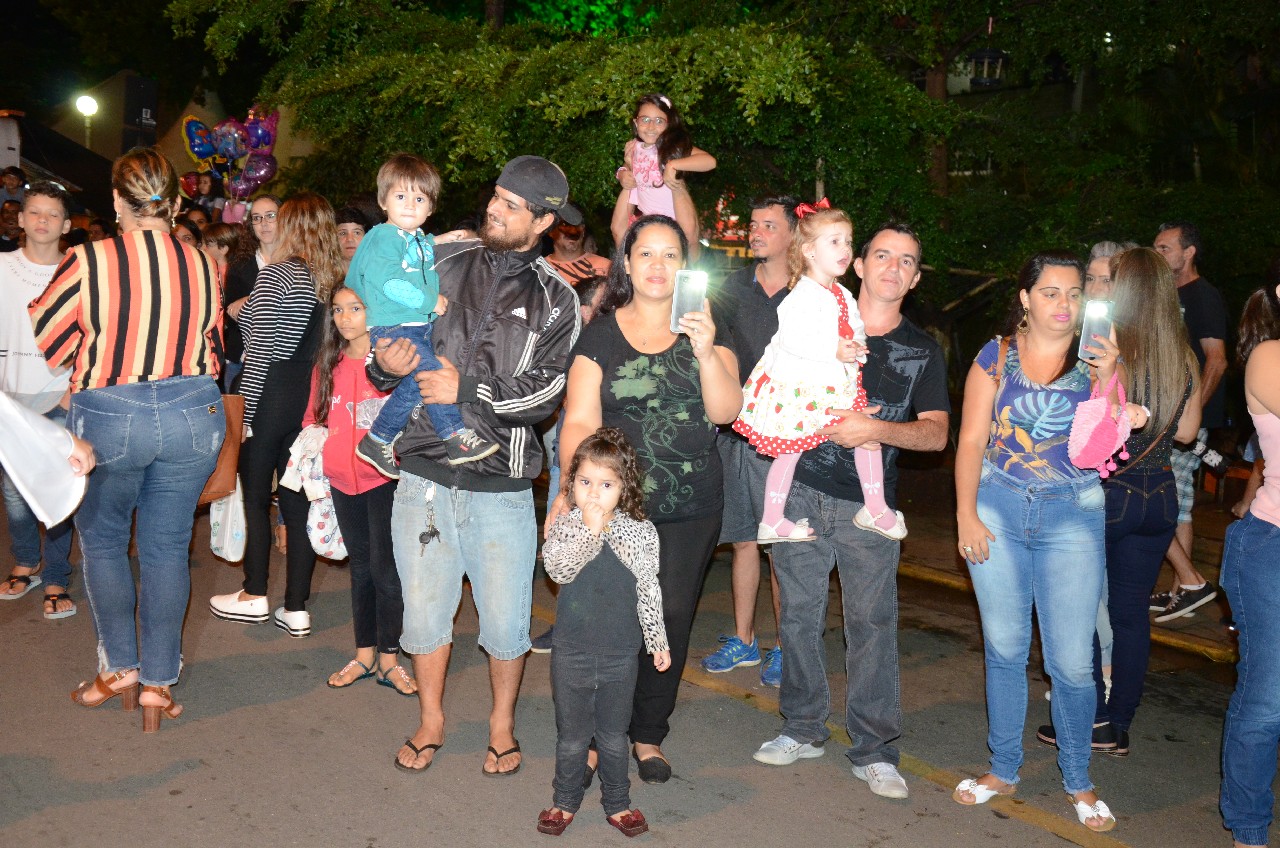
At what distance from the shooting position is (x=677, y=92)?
6.83m

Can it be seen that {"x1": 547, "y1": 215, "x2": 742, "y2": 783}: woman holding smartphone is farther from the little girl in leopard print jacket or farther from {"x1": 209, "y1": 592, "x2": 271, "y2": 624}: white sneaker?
{"x1": 209, "y1": 592, "x2": 271, "y2": 624}: white sneaker

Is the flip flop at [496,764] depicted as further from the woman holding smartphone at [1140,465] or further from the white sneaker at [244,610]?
the woman holding smartphone at [1140,465]

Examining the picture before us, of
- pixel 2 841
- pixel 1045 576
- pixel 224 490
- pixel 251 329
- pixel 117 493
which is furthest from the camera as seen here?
pixel 251 329

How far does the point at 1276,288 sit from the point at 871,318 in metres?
1.51

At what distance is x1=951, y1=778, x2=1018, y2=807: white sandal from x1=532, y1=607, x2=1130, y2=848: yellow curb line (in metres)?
0.03

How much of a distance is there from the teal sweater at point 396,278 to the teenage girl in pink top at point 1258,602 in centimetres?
313

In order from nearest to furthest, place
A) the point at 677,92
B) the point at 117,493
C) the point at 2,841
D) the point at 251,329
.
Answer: the point at 2,841 < the point at 117,493 < the point at 251,329 < the point at 677,92

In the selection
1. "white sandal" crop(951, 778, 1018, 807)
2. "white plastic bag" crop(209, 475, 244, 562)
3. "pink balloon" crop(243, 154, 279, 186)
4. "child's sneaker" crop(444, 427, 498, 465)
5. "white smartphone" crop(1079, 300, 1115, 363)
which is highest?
"pink balloon" crop(243, 154, 279, 186)

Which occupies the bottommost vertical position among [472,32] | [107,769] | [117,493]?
[107,769]

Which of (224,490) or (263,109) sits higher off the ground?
(263,109)

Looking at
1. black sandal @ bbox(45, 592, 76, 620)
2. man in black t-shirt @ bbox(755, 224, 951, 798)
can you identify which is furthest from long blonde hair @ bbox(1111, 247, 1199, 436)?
black sandal @ bbox(45, 592, 76, 620)

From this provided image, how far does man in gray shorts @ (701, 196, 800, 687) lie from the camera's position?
206 inches

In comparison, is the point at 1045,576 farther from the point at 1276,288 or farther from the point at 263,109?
the point at 263,109

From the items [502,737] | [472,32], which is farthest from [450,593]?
[472,32]
